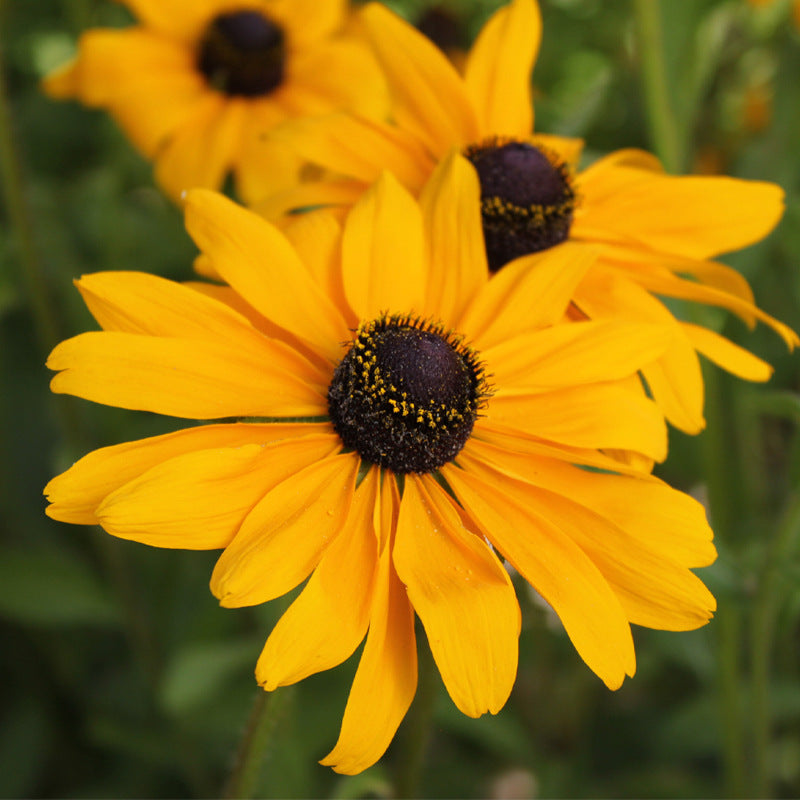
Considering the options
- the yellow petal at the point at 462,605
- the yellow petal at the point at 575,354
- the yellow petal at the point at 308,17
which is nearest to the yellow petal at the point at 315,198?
the yellow petal at the point at 575,354

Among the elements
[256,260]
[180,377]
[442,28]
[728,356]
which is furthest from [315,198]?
[442,28]

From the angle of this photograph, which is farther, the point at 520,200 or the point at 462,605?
the point at 520,200

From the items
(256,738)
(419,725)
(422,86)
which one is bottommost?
(419,725)

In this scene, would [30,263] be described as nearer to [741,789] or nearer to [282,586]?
[282,586]

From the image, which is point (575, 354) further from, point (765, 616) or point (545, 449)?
point (765, 616)

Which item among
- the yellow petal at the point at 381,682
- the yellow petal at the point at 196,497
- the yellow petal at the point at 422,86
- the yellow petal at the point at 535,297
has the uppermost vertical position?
the yellow petal at the point at 422,86

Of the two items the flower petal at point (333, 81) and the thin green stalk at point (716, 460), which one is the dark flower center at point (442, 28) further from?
the thin green stalk at point (716, 460)

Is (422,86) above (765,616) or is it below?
above
